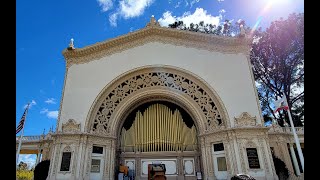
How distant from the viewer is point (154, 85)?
1611 cm

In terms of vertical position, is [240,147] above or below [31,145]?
below

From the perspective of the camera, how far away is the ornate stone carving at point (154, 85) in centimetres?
1499

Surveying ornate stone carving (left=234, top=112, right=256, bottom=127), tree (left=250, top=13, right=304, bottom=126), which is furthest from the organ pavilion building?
tree (left=250, top=13, right=304, bottom=126)

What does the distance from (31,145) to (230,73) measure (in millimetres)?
17816

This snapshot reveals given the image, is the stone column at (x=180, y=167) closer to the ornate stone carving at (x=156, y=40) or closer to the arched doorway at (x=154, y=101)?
the arched doorway at (x=154, y=101)

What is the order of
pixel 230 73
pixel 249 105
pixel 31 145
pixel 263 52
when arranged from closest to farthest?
1. pixel 249 105
2. pixel 230 73
3. pixel 31 145
4. pixel 263 52

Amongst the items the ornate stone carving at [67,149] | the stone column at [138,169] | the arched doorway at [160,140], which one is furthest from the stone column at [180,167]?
the ornate stone carving at [67,149]

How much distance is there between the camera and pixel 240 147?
1338 centimetres

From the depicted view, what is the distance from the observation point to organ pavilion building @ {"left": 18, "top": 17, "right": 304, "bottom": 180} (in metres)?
13.9

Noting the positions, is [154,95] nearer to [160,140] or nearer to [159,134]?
[159,134]

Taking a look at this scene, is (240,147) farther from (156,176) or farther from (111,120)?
(111,120)

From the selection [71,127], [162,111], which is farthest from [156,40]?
[71,127]

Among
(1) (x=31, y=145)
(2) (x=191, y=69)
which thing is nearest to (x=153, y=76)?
(2) (x=191, y=69)

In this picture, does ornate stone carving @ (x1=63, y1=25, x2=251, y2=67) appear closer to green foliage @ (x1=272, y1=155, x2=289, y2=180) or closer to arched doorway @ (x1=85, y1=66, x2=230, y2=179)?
arched doorway @ (x1=85, y1=66, x2=230, y2=179)
